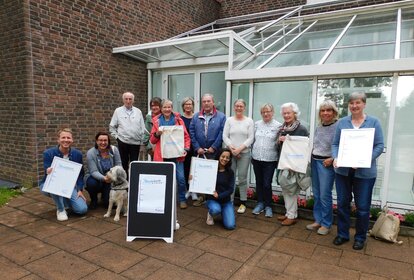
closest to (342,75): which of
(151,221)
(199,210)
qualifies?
(199,210)

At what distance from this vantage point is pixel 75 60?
5.82 metres

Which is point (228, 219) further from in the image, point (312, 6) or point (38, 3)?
point (312, 6)

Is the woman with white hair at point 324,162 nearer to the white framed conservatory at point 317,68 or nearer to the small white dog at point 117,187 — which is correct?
the white framed conservatory at point 317,68

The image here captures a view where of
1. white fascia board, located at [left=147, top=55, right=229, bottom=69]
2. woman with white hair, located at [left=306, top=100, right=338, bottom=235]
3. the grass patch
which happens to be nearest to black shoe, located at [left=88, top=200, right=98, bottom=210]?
the grass patch

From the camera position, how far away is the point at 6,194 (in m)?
→ 5.02

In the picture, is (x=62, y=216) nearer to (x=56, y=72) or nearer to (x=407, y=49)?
(x=56, y=72)

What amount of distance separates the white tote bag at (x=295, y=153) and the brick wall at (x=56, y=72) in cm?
419

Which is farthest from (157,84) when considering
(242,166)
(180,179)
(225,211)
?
(225,211)

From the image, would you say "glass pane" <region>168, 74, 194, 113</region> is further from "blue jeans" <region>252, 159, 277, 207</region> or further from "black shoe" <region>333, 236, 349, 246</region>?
"black shoe" <region>333, 236, 349, 246</region>

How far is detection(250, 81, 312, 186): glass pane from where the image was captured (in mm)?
4852

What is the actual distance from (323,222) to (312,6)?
6615mm

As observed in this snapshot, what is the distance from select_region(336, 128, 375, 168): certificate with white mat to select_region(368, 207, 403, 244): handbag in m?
1.05

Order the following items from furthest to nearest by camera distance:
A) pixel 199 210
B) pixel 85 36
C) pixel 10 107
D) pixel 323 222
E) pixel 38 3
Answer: pixel 85 36
pixel 10 107
pixel 38 3
pixel 199 210
pixel 323 222

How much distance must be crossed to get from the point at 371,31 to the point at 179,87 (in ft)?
14.0
